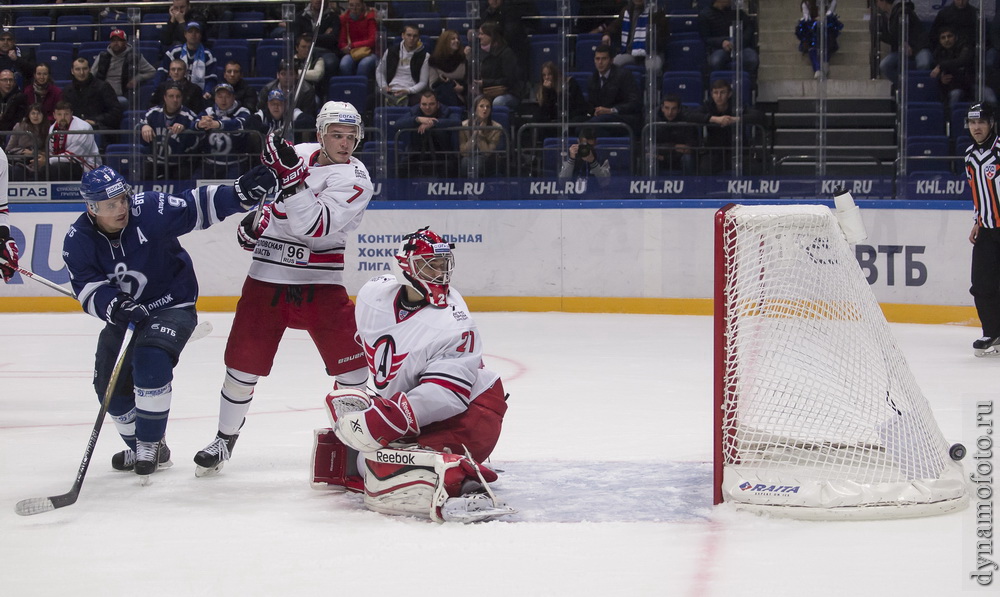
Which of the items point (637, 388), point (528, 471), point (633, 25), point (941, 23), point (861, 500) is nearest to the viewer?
point (861, 500)

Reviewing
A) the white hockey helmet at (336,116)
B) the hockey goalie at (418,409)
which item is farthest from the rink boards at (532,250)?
the hockey goalie at (418,409)

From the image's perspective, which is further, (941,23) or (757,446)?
(941,23)

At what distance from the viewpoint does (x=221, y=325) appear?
8.56 meters

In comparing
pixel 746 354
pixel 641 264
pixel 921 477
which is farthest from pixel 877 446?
pixel 641 264

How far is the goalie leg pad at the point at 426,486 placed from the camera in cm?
333

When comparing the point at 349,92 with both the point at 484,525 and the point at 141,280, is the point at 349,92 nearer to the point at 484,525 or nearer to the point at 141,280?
the point at 141,280

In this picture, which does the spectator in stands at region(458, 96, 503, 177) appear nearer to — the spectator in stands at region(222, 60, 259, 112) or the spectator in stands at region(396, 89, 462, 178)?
the spectator in stands at region(396, 89, 462, 178)

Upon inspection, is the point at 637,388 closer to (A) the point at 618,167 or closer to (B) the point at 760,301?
(B) the point at 760,301

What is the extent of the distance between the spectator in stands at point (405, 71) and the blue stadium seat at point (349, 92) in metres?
0.16

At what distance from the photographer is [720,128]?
29.0ft

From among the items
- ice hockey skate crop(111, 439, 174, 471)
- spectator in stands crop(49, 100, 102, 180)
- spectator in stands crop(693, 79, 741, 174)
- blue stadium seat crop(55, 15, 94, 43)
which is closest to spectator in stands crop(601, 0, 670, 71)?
spectator in stands crop(693, 79, 741, 174)

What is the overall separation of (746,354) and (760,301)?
0.61 ft

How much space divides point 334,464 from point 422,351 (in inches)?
19.4

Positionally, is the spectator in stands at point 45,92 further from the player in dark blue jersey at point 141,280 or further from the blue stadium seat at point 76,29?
the player in dark blue jersey at point 141,280
